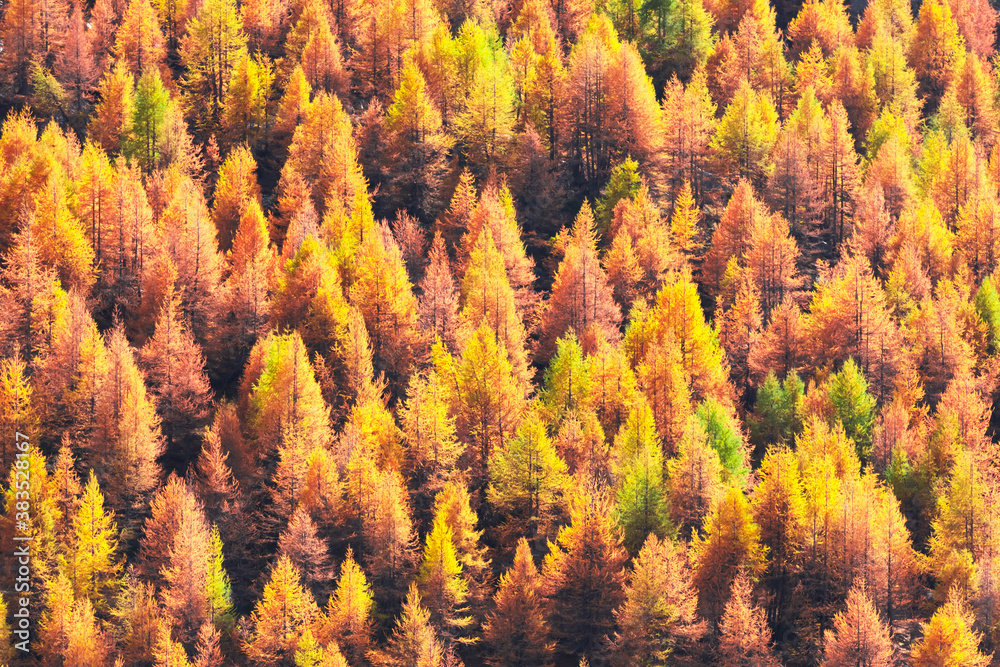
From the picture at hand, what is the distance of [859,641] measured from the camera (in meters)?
74.2

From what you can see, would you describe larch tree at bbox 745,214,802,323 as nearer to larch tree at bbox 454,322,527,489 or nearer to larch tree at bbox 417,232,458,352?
larch tree at bbox 417,232,458,352

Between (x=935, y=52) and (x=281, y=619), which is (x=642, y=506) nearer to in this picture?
(x=281, y=619)

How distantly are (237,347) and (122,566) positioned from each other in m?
21.5

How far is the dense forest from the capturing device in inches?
3083

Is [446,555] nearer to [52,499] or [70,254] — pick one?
[52,499]

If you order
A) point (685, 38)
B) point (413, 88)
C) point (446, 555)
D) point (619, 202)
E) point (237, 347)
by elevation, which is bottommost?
point (446, 555)

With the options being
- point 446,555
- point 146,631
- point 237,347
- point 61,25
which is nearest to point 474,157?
Answer: point 237,347

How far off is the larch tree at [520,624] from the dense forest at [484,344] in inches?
9.6

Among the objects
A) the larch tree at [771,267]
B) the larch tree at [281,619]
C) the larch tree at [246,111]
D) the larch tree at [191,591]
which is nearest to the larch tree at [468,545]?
the larch tree at [281,619]

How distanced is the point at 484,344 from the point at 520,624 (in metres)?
21.3

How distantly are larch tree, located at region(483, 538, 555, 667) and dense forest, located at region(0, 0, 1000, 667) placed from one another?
0.24 metres

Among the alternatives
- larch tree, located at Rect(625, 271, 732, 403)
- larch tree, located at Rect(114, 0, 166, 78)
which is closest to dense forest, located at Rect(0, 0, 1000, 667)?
larch tree, located at Rect(625, 271, 732, 403)

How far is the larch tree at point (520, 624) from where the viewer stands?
256 feet

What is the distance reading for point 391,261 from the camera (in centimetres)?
10062
